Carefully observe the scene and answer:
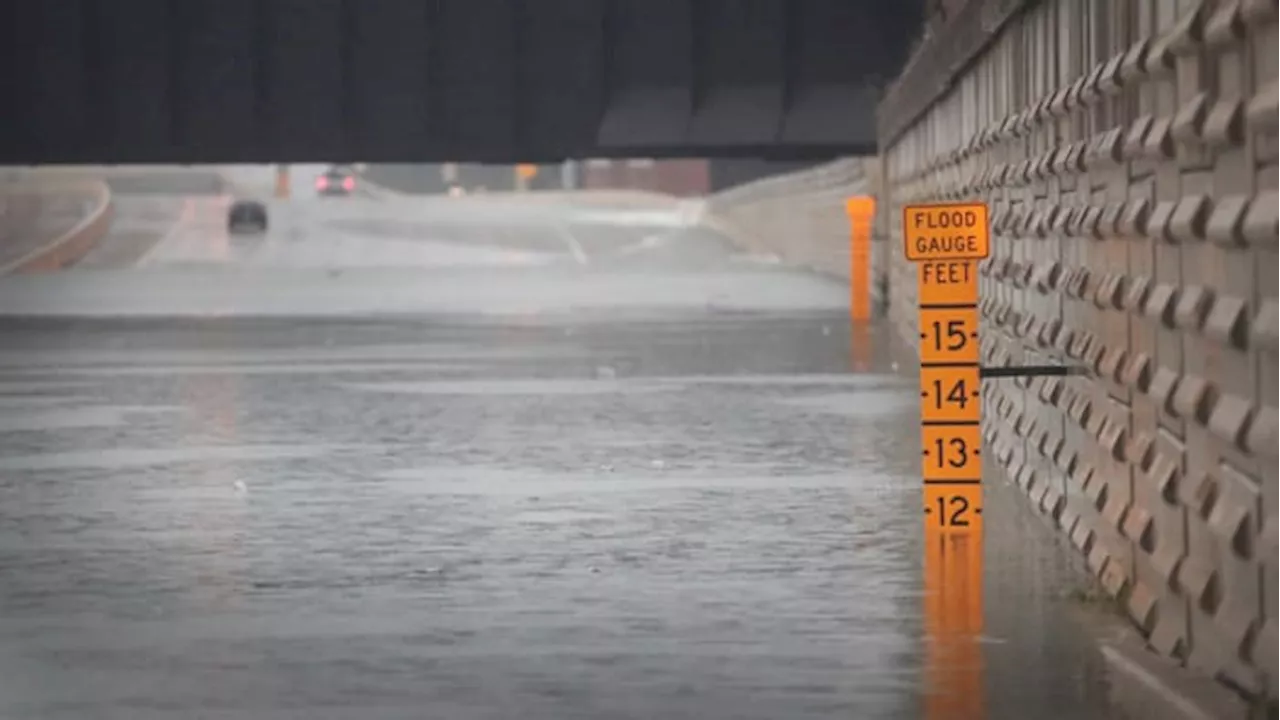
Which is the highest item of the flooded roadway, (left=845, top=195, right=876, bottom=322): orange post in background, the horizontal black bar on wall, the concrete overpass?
the concrete overpass

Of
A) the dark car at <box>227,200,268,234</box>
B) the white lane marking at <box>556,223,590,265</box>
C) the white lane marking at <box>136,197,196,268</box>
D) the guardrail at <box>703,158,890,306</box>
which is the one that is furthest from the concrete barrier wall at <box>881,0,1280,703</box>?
the dark car at <box>227,200,268,234</box>

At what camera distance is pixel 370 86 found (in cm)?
5003

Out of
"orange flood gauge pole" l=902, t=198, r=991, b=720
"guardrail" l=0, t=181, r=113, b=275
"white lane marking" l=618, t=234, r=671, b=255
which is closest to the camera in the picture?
"orange flood gauge pole" l=902, t=198, r=991, b=720

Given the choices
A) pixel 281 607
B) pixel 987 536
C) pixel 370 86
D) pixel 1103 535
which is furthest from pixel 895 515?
pixel 370 86

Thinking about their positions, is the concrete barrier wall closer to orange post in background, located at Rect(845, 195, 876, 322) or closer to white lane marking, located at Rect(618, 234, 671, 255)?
orange post in background, located at Rect(845, 195, 876, 322)

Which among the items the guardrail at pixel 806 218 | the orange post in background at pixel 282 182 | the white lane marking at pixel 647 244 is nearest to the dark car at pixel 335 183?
the orange post in background at pixel 282 182

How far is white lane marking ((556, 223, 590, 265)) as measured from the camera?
3236 inches

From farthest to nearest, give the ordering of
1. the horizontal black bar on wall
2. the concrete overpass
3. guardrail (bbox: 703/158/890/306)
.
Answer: guardrail (bbox: 703/158/890/306) → the concrete overpass → the horizontal black bar on wall

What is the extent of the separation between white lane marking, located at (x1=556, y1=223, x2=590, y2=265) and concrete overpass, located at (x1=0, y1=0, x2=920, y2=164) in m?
29.2

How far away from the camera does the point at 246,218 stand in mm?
102812

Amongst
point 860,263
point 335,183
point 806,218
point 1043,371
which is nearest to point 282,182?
point 335,183

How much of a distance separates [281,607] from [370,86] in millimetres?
38220

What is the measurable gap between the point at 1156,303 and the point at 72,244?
7814cm

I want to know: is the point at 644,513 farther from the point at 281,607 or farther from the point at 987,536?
the point at 281,607
